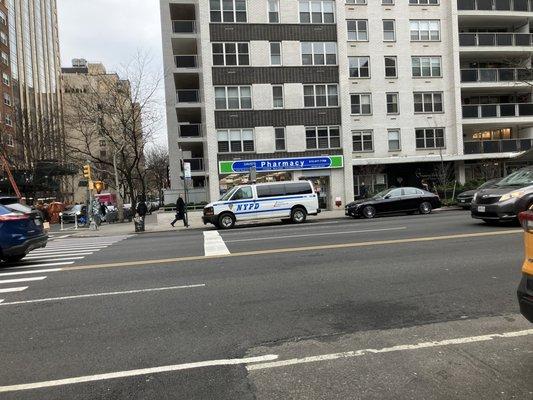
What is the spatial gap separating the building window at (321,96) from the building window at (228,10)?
649cm

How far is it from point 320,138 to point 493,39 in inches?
652

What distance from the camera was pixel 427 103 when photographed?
3600cm

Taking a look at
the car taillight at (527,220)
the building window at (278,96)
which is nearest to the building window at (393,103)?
the building window at (278,96)

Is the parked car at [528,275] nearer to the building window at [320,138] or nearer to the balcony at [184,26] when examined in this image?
the building window at [320,138]

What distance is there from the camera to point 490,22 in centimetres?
3828

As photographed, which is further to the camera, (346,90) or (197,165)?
(197,165)

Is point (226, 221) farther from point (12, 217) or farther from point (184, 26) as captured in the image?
point (184, 26)

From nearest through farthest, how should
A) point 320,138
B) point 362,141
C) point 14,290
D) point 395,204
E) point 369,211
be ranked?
point 14,290 → point 369,211 → point 395,204 → point 320,138 → point 362,141

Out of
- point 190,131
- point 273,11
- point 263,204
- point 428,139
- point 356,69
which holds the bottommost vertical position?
point 263,204

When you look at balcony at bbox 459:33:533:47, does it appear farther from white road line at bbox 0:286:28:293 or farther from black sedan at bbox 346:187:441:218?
white road line at bbox 0:286:28:293

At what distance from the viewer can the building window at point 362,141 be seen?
34.8 metres

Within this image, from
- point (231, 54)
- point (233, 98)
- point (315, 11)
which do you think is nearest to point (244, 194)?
point (233, 98)

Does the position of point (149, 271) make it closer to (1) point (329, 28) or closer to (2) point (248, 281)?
(2) point (248, 281)

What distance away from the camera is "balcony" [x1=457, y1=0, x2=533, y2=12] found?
120 feet
